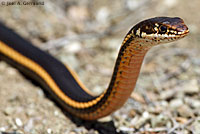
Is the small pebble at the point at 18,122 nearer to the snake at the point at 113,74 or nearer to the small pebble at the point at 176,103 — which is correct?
the snake at the point at 113,74

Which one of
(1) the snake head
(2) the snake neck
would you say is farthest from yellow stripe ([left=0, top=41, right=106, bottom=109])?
(1) the snake head

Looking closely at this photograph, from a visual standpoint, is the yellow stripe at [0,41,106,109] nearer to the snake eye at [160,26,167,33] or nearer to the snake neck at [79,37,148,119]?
the snake neck at [79,37,148,119]

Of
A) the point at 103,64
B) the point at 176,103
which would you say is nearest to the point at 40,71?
the point at 103,64

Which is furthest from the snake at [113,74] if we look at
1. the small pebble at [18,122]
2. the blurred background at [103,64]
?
the small pebble at [18,122]

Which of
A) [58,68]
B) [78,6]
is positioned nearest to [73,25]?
[78,6]

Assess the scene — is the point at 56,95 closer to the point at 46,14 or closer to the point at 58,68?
the point at 58,68

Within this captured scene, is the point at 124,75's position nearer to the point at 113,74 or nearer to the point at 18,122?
the point at 113,74
